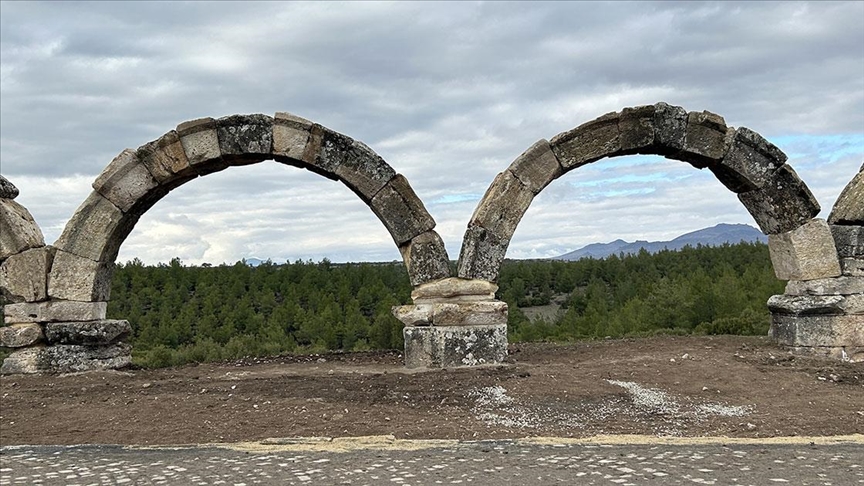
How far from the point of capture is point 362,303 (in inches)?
646

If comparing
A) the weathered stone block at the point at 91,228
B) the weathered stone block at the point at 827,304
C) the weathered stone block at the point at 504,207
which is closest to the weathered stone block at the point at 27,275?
the weathered stone block at the point at 91,228

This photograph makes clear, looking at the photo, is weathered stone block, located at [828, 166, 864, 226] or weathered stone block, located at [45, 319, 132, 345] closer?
weathered stone block, located at [45, 319, 132, 345]

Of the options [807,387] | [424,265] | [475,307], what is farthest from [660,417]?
[424,265]

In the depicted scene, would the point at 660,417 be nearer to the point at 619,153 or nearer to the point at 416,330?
the point at 416,330

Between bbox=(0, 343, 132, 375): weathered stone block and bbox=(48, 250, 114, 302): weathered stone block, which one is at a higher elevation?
bbox=(48, 250, 114, 302): weathered stone block

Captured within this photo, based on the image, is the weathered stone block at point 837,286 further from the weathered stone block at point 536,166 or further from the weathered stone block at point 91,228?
the weathered stone block at point 91,228

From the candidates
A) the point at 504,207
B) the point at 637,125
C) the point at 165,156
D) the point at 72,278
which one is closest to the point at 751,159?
the point at 637,125

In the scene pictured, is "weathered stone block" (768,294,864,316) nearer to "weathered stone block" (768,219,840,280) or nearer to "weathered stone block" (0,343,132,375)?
"weathered stone block" (768,219,840,280)

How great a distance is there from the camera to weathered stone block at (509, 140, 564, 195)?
873 cm

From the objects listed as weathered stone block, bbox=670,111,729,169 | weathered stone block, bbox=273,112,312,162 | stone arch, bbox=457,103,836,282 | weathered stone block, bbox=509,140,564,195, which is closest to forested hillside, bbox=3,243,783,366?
stone arch, bbox=457,103,836,282

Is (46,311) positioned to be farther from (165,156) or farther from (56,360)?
(165,156)

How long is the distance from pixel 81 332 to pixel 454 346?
13.6 ft

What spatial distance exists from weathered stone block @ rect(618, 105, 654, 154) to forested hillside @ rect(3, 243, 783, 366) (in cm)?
506

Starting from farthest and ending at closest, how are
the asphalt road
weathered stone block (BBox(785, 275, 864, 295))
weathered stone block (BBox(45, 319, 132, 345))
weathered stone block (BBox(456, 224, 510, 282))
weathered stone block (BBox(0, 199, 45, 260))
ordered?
weathered stone block (BBox(785, 275, 864, 295)) → weathered stone block (BBox(0, 199, 45, 260)) → weathered stone block (BBox(45, 319, 132, 345)) → weathered stone block (BBox(456, 224, 510, 282)) → the asphalt road
